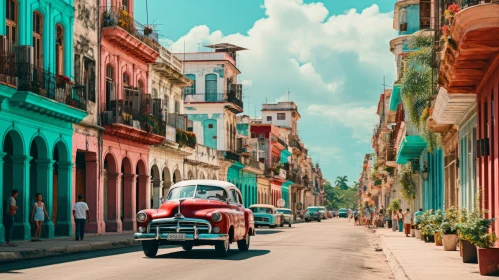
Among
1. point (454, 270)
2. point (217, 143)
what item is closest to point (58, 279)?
point (454, 270)

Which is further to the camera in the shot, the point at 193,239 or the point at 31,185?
the point at 31,185

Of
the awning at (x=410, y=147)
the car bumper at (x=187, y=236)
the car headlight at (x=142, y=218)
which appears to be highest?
the awning at (x=410, y=147)

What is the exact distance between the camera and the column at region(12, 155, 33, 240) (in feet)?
86.8

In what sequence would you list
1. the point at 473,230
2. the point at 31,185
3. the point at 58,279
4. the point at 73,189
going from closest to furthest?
the point at 58,279 < the point at 473,230 < the point at 31,185 < the point at 73,189

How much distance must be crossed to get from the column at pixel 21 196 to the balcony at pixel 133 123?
26.5ft

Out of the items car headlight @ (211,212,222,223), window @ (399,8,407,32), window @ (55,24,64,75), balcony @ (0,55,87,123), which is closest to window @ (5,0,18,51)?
balcony @ (0,55,87,123)

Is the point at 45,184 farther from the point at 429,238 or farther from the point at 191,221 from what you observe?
the point at 429,238

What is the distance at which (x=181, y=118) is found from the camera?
152ft

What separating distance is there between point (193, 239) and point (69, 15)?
1430 cm

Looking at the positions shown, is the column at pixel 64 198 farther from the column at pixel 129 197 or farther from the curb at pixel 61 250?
the column at pixel 129 197

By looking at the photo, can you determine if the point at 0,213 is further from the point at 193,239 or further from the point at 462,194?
the point at 462,194

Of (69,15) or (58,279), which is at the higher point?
(69,15)

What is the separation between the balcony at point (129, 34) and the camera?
34812 mm

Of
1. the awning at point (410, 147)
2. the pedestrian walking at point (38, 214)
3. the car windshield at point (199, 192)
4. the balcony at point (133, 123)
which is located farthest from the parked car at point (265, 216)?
the car windshield at point (199, 192)
